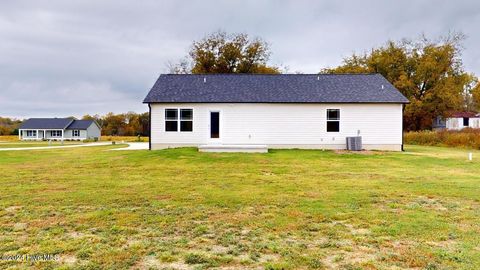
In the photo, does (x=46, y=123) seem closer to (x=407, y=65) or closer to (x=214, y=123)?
(x=214, y=123)

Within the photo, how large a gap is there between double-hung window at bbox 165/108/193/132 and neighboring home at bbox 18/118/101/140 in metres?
51.4

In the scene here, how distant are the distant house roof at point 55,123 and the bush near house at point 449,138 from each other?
56.8 metres

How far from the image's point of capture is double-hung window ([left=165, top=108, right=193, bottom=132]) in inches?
762

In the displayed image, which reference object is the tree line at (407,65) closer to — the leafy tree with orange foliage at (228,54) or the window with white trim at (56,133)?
the leafy tree with orange foliage at (228,54)

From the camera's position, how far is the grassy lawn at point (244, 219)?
3.77 metres

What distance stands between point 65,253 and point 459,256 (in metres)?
4.39

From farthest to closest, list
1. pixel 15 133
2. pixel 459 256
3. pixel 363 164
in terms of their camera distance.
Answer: pixel 15 133
pixel 363 164
pixel 459 256

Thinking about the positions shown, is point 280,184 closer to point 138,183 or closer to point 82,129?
point 138,183

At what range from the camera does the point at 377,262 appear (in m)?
3.66

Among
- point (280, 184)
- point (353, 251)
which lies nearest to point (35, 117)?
point (280, 184)

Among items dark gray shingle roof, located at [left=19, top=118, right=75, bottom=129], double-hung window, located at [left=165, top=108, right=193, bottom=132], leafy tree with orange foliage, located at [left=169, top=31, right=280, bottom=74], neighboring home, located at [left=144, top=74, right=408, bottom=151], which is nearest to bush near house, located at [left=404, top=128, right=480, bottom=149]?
neighboring home, located at [left=144, top=74, right=408, bottom=151]

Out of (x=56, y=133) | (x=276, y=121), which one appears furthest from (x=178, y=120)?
(x=56, y=133)

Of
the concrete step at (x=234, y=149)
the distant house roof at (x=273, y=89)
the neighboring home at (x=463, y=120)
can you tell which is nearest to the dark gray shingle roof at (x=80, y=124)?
the distant house roof at (x=273, y=89)

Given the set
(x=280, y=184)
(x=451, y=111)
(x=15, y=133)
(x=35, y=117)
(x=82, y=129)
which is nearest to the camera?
(x=280, y=184)
